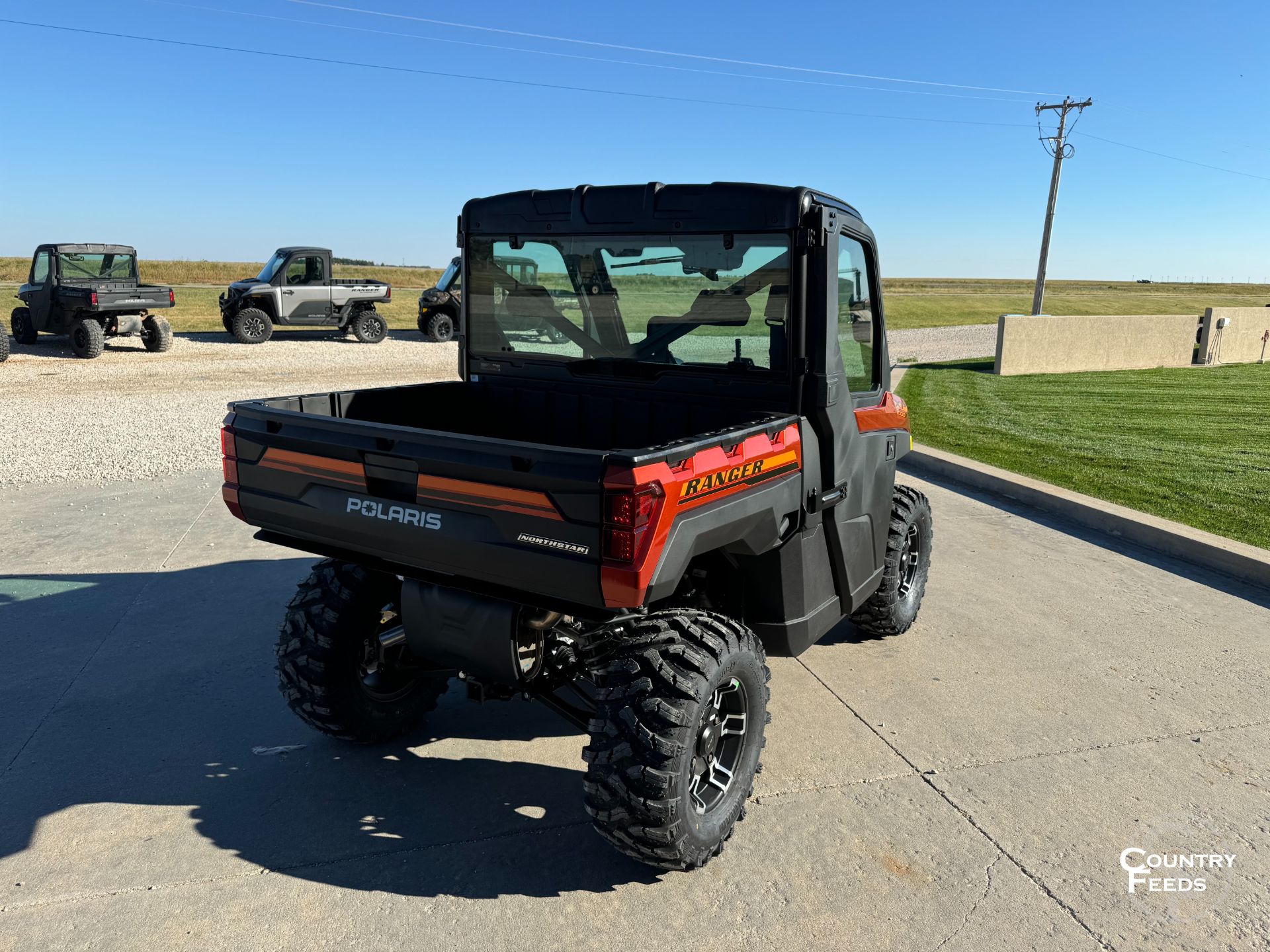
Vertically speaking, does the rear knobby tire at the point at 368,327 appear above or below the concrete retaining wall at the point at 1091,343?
below

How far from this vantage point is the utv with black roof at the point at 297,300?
21.5 metres

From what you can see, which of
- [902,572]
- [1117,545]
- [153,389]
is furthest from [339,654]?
[153,389]

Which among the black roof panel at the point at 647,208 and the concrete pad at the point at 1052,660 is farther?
the concrete pad at the point at 1052,660

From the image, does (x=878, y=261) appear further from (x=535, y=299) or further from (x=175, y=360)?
(x=175, y=360)

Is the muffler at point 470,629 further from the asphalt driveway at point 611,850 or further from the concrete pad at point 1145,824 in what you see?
the concrete pad at point 1145,824

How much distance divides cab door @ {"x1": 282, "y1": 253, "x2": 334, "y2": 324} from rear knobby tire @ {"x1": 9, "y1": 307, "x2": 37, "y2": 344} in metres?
5.05

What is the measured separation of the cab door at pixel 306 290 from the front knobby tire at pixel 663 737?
2083 cm

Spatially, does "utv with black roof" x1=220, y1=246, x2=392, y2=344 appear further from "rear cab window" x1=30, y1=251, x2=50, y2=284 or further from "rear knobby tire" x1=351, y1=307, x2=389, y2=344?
"rear cab window" x1=30, y1=251, x2=50, y2=284

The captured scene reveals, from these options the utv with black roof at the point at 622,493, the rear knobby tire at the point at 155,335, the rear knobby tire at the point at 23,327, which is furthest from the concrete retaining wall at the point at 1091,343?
the rear knobby tire at the point at 23,327

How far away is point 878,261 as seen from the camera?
14.1 feet

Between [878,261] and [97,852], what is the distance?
12.9 ft

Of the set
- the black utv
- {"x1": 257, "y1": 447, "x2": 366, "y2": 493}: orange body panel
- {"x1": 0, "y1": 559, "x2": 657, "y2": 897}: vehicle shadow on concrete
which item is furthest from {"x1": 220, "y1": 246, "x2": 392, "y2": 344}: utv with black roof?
{"x1": 257, "y1": 447, "x2": 366, "y2": 493}: orange body panel

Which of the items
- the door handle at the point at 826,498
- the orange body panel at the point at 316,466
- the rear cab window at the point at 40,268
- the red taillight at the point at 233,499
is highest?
the rear cab window at the point at 40,268

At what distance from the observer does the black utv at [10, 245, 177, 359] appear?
18.0 meters
